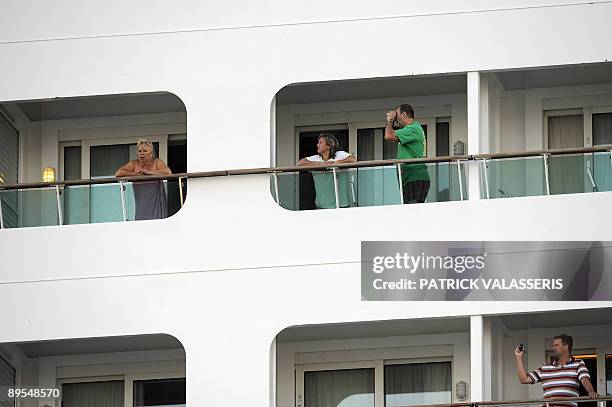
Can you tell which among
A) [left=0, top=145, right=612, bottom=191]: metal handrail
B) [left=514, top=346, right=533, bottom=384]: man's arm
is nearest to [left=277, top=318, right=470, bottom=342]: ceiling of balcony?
[left=514, top=346, right=533, bottom=384]: man's arm

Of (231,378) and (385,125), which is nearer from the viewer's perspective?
(231,378)

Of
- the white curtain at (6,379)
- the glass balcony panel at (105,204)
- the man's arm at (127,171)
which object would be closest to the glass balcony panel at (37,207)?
the glass balcony panel at (105,204)

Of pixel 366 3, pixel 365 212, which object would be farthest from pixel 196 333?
pixel 366 3

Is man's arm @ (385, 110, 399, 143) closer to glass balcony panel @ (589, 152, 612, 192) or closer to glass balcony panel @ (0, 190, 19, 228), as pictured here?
glass balcony panel @ (589, 152, 612, 192)

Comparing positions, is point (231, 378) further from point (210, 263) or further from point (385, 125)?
point (385, 125)

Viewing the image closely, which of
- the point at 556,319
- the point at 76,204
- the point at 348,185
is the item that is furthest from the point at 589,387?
the point at 76,204

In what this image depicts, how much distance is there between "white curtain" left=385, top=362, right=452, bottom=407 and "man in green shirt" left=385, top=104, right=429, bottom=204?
6.01 feet

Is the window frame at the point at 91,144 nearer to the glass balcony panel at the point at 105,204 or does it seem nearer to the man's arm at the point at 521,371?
the glass balcony panel at the point at 105,204

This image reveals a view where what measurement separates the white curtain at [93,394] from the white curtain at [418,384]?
8.61 feet

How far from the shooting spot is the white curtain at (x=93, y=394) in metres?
22.2

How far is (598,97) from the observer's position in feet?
71.1

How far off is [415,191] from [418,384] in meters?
2.01

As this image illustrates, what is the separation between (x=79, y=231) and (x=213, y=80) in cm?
185

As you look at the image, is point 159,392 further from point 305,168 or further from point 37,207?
point 305,168
